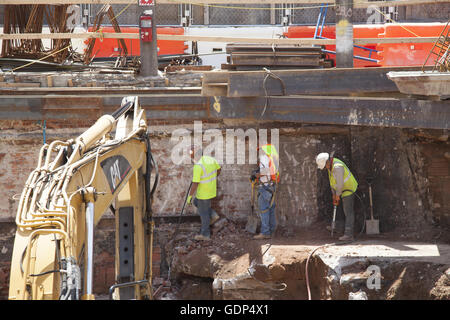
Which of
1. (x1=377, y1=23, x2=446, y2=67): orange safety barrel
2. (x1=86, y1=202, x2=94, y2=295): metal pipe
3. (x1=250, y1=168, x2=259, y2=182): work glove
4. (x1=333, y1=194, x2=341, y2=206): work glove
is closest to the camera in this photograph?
(x1=86, y1=202, x2=94, y2=295): metal pipe

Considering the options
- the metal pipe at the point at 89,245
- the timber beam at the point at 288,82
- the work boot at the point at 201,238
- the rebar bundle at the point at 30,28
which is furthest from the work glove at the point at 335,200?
the rebar bundle at the point at 30,28

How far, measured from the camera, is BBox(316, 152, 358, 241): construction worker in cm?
1095

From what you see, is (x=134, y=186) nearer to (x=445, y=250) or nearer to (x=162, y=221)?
(x=162, y=221)

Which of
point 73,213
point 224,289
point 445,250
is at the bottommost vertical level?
point 224,289

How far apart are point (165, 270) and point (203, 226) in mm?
1093

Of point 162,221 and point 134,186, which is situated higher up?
point 134,186

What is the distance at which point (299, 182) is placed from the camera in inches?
468

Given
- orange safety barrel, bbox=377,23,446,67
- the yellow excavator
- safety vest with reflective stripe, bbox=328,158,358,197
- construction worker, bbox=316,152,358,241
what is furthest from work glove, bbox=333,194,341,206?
orange safety barrel, bbox=377,23,446,67

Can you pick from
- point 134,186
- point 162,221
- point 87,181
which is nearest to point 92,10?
point 162,221

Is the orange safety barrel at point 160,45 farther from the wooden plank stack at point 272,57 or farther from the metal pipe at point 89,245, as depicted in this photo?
the metal pipe at point 89,245

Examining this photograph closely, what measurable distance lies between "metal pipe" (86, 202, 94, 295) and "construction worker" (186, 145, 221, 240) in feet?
18.0

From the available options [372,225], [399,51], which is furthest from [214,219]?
[399,51]

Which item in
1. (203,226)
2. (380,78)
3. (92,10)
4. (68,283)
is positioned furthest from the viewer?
(92,10)

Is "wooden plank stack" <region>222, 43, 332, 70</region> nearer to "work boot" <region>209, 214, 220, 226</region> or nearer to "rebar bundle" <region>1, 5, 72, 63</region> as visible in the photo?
"work boot" <region>209, 214, 220, 226</region>
